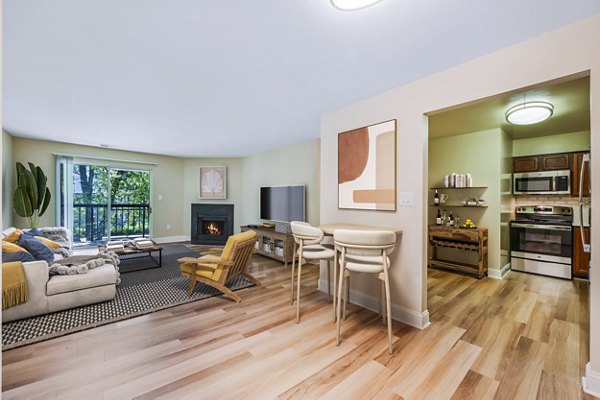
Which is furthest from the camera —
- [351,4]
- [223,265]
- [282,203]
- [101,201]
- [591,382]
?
[101,201]

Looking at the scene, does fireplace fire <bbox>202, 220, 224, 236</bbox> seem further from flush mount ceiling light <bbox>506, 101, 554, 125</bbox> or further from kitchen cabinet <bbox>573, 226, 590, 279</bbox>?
kitchen cabinet <bbox>573, 226, 590, 279</bbox>

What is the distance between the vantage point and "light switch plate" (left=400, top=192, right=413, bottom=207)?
2662 millimetres

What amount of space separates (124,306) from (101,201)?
13.8 feet

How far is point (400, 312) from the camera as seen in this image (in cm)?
274

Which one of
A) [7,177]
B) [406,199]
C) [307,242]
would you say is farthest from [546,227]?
[7,177]

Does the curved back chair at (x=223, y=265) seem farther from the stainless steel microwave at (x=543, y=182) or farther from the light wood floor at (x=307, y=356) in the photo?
the stainless steel microwave at (x=543, y=182)

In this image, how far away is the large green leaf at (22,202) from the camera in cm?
432

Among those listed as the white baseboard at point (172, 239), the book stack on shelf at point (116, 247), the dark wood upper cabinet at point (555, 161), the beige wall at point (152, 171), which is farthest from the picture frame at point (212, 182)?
the dark wood upper cabinet at point (555, 161)

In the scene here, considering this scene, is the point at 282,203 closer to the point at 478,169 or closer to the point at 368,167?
the point at 368,167

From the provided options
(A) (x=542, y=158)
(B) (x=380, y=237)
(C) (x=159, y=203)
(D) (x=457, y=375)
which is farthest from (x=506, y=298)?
(C) (x=159, y=203)

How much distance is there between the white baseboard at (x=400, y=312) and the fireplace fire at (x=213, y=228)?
15.5ft

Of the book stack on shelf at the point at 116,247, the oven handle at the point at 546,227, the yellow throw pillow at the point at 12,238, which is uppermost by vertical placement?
the oven handle at the point at 546,227

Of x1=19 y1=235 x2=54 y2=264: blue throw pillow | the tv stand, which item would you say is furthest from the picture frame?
x1=19 y1=235 x2=54 y2=264: blue throw pillow

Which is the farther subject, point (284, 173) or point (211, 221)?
point (211, 221)
